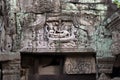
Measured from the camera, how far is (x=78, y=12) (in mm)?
8312

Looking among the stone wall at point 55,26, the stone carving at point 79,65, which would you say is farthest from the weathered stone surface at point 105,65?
the stone carving at point 79,65

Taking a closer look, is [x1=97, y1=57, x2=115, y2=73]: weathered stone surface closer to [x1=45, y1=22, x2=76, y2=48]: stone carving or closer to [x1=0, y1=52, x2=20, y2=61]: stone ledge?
[x1=45, y1=22, x2=76, y2=48]: stone carving

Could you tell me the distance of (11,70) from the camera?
7.96 m

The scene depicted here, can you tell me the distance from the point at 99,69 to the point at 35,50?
1.32 metres

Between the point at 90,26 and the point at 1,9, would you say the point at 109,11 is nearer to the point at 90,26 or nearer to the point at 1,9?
the point at 90,26

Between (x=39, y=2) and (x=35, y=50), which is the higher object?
(x=39, y=2)

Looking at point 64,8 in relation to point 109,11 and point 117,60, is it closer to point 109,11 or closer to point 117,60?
point 109,11

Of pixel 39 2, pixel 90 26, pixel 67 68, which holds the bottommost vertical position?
pixel 67 68

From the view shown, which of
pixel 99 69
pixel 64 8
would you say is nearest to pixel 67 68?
pixel 99 69

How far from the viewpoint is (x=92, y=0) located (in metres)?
8.36

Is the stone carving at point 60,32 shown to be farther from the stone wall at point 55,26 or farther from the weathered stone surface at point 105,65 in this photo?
the weathered stone surface at point 105,65

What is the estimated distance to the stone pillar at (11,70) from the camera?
7938 mm

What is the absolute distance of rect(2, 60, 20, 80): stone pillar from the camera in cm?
794

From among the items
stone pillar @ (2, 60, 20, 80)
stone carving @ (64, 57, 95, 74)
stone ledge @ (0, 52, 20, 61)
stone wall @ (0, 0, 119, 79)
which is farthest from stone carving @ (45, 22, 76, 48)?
stone pillar @ (2, 60, 20, 80)
